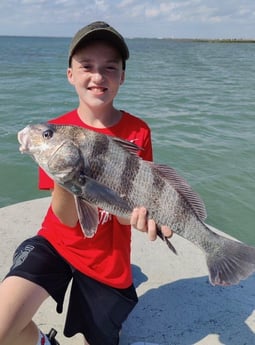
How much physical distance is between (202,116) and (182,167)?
511 cm

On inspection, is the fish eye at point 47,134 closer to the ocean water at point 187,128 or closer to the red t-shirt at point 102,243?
the red t-shirt at point 102,243

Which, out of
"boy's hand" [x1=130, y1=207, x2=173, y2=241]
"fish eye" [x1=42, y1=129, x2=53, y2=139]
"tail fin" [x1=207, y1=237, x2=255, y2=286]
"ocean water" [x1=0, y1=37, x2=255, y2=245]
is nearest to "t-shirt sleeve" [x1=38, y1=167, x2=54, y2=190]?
"fish eye" [x1=42, y1=129, x2=53, y2=139]

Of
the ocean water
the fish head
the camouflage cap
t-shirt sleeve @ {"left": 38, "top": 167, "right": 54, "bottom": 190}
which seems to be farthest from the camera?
the ocean water

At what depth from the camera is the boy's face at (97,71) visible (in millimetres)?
2875

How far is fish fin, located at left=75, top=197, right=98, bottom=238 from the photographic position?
2.39 meters

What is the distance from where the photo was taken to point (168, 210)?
96.2 inches

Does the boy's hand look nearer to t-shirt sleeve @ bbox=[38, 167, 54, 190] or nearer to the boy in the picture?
the boy

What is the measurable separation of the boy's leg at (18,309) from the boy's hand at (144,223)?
0.87 meters

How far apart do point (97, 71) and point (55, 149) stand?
0.83 meters

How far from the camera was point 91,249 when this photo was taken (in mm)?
2910

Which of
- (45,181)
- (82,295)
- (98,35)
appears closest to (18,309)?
(82,295)

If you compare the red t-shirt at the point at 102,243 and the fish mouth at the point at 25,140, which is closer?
the fish mouth at the point at 25,140

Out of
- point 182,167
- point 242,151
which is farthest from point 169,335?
point 242,151

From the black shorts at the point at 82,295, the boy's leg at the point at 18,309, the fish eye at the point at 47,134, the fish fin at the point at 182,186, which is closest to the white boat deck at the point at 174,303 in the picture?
the black shorts at the point at 82,295
